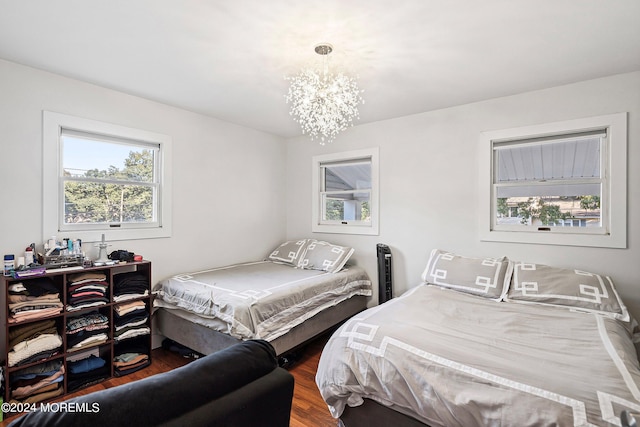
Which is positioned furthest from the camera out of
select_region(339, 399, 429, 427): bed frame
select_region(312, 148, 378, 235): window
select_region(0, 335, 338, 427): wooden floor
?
select_region(312, 148, 378, 235): window

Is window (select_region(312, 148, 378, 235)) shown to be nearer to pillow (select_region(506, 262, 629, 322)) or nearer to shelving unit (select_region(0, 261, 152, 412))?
pillow (select_region(506, 262, 629, 322))

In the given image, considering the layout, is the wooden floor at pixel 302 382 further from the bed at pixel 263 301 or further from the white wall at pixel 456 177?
the white wall at pixel 456 177

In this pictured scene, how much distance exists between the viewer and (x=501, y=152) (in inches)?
122

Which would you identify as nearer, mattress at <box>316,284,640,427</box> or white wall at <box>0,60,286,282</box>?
mattress at <box>316,284,640,427</box>

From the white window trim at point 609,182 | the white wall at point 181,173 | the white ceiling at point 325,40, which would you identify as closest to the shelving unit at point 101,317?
the white wall at point 181,173

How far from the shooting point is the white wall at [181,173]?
2.30 metres

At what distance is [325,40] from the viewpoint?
198 cm

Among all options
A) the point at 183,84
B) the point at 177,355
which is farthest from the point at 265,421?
the point at 183,84

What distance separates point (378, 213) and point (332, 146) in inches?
44.6

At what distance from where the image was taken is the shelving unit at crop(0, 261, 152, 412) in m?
2.10

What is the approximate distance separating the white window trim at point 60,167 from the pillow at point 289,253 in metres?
1.41

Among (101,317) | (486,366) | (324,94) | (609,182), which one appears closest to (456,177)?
(609,182)

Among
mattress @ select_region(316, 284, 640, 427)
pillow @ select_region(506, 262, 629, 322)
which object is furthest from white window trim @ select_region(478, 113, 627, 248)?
mattress @ select_region(316, 284, 640, 427)

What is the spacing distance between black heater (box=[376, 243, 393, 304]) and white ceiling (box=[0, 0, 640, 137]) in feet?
5.68
